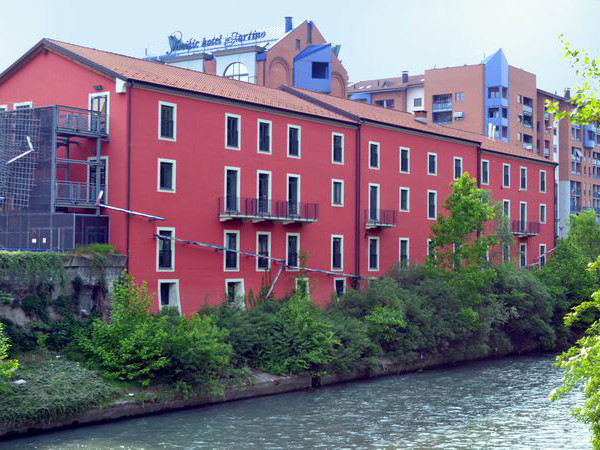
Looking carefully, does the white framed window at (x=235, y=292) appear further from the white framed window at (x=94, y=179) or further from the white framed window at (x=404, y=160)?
the white framed window at (x=404, y=160)

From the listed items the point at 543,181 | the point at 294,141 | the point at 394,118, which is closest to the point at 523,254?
the point at 543,181

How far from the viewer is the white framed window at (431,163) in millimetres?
57844

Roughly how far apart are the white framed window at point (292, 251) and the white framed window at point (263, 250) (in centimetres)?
129

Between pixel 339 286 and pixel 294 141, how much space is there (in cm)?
814

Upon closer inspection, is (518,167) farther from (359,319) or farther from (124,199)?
(124,199)

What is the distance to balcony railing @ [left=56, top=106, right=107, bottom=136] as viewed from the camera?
39625 millimetres

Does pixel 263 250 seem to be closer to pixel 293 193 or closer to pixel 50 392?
pixel 293 193

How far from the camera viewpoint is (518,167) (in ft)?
222

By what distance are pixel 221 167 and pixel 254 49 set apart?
42.6 metres

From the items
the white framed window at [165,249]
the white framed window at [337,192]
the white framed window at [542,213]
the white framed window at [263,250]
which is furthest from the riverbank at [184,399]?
the white framed window at [542,213]

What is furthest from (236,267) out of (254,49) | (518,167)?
(254,49)

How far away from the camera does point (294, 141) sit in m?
48.2

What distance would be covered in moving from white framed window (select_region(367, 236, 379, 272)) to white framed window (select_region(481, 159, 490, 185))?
13.0 metres

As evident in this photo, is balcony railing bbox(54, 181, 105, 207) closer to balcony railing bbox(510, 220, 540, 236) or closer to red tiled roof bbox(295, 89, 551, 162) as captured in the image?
red tiled roof bbox(295, 89, 551, 162)
